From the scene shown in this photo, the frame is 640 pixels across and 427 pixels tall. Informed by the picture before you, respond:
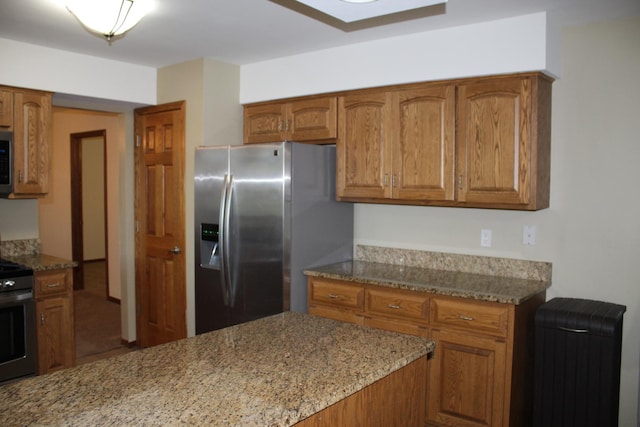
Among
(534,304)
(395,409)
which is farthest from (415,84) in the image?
(395,409)

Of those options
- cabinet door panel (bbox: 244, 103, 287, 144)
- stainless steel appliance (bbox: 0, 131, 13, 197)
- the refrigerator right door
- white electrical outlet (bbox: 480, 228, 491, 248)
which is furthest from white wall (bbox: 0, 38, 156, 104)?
white electrical outlet (bbox: 480, 228, 491, 248)

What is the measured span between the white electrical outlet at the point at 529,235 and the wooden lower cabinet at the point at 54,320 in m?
2.97

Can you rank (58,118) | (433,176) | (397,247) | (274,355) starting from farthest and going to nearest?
(58,118) < (397,247) < (433,176) < (274,355)

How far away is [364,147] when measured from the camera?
352 cm

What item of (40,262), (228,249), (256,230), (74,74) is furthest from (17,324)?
(74,74)

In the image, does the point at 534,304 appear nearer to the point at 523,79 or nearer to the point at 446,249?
the point at 446,249

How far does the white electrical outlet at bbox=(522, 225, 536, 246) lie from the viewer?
3219mm

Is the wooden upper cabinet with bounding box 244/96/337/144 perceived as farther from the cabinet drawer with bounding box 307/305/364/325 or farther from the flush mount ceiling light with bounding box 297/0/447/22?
the flush mount ceiling light with bounding box 297/0/447/22

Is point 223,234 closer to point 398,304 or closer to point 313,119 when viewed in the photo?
point 313,119

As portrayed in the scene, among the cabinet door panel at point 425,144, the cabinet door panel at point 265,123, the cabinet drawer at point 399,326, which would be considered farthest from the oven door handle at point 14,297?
the cabinet door panel at point 425,144

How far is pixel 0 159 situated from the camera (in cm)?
347

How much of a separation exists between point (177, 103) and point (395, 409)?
3065 millimetres

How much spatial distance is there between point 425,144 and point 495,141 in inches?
16.8

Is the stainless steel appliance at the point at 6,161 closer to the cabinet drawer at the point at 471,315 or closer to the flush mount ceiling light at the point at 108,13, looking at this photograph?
the flush mount ceiling light at the point at 108,13
